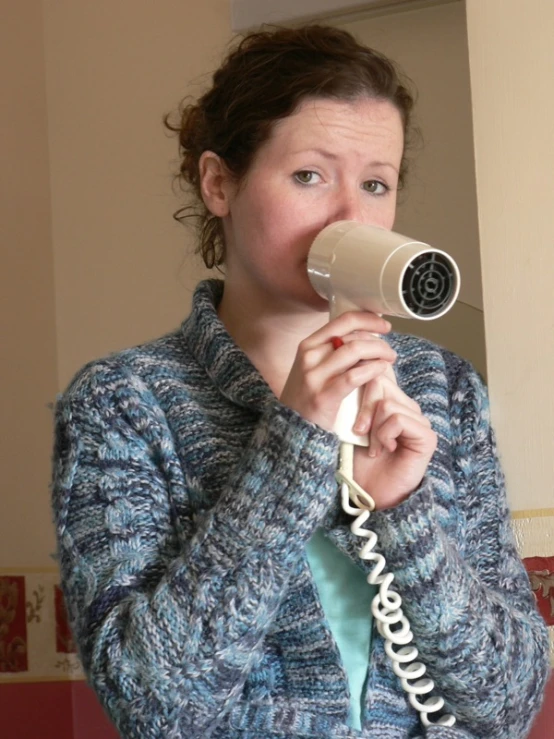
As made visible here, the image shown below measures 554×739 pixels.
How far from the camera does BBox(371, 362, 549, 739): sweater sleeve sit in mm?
962

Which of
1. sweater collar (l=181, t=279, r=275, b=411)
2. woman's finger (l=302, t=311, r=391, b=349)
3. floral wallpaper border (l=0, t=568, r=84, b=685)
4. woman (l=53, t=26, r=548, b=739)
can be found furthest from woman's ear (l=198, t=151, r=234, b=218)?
floral wallpaper border (l=0, t=568, r=84, b=685)

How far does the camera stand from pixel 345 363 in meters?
0.91

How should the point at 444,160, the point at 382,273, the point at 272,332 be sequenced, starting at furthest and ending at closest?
1. the point at 444,160
2. the point at 272,332
3. the point at 382,273

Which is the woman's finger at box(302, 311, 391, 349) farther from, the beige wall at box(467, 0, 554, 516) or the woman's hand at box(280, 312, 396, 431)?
the beige wall at box(467, 0, 554, 516)

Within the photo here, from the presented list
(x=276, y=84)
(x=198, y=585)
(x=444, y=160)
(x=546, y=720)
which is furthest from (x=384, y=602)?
(x=444, y=160)

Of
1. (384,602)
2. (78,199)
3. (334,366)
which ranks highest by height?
(78,199)

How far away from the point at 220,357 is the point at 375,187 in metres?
0.24

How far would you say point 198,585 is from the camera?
0.92 m

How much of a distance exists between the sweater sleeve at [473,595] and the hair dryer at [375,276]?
107mm

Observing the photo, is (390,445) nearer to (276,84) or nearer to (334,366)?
(334,366)

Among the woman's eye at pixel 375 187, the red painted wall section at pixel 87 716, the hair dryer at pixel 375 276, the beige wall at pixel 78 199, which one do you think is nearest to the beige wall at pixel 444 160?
the beige wall at pixel 78 199

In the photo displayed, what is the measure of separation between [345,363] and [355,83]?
1.09 feet

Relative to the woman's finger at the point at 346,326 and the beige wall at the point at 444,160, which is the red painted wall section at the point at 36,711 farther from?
the woman's finger at the point at 346,326

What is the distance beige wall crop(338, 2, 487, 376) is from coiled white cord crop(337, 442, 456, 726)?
2.90 feet
